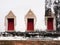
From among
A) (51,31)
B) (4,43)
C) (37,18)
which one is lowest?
(4,43)

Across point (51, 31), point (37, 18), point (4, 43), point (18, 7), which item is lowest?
point (4, 43)

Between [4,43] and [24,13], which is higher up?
[24,13]

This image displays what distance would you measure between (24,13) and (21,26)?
0.43 ft

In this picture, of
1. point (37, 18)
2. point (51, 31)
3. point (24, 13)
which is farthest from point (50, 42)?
point (24, 13)

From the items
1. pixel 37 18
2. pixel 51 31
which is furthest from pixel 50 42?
pixel 37 18

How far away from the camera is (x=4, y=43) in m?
1.51

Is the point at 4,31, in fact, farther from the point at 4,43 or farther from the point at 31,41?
the point at 31,41

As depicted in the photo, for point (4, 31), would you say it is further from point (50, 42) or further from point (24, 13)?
point (50, 42)

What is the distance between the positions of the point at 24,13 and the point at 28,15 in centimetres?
5

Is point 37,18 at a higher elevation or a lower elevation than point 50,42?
higher

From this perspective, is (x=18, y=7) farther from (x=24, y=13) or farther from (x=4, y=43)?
(x=4, y=43)

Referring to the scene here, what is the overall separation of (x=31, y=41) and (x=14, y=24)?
0.80 ft

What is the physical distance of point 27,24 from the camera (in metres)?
1.60

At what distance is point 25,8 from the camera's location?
61.8 inches
